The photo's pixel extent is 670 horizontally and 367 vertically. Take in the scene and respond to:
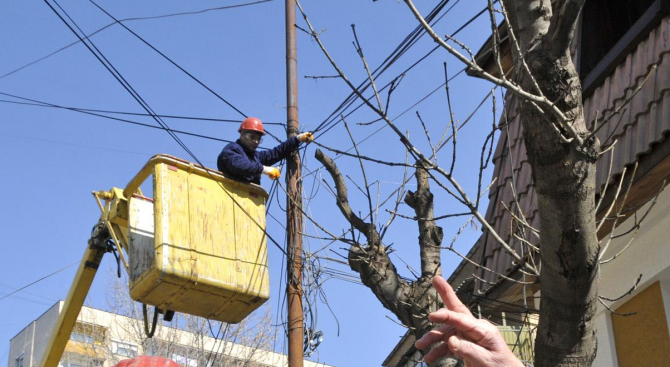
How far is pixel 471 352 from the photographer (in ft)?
11.2

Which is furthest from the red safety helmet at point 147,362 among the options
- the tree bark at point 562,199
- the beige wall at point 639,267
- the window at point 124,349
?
the window at point 124,349

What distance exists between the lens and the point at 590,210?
147 inches

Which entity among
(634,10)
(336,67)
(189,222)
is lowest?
(336,67)

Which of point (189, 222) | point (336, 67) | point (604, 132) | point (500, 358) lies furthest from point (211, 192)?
point (500, 358)

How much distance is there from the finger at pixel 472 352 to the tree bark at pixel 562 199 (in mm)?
504

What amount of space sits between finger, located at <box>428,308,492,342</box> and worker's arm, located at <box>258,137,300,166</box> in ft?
18.9

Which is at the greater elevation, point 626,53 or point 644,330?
point 626,53

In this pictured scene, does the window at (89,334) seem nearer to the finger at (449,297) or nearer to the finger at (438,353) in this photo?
the finger at (438,353)

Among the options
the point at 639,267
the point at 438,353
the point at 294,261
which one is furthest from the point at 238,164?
the point at 438,353

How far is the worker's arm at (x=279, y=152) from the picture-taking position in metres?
9.17

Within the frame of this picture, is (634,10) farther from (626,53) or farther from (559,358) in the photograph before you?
(559,358)

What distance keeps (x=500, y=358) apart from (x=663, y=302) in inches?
151

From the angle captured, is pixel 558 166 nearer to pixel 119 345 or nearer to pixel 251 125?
pixel 251 125

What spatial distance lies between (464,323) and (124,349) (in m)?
25.1
